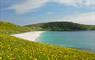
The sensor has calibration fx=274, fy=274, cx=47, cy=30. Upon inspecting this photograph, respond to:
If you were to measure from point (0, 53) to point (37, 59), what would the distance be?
6.78ft

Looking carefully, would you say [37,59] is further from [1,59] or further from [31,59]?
[1,59]

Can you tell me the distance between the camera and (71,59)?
60.6 feet

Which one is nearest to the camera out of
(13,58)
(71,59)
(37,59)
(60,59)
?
(13,58)

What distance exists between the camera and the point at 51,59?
15.9 metres

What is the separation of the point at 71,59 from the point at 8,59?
6556 millimetres

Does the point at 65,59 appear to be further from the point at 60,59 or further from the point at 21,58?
the point at 21,58

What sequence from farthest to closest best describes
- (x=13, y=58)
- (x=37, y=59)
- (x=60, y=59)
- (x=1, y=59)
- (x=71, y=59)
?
1. (x=71, y=59)
2. (x=60, y=59)
3. (x=37, y=59)
4. (x=13, y=58)
5. (x=1, y=59)

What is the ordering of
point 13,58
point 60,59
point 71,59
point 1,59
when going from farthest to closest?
point 71,59 < point 60,59 < point 13,58 < point 1,59

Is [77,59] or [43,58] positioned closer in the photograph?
[43,58]

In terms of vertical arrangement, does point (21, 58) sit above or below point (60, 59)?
above

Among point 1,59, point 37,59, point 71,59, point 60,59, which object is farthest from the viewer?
point 71,59

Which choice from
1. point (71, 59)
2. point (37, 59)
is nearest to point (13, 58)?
point (37, 59)

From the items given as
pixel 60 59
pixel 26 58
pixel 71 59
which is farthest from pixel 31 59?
pixel 71 59

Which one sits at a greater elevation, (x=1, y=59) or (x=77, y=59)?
(x=1, y=59)
